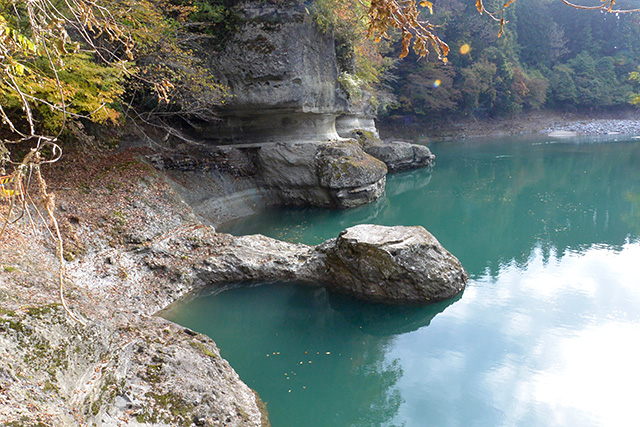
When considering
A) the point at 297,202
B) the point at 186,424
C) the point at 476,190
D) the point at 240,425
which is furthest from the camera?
the point at 476,190

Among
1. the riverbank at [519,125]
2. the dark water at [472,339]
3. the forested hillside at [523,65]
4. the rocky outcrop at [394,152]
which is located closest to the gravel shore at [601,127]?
the riverbank at [519,125]

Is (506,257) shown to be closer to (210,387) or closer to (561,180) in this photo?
(210,387)

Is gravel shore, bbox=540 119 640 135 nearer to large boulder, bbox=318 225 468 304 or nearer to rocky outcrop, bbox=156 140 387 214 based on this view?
rocky outcrop, bbox=156 140 387 214

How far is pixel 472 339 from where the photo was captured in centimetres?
688

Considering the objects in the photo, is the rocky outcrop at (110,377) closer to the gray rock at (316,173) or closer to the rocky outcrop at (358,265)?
the rocky outcrop at (358,265)

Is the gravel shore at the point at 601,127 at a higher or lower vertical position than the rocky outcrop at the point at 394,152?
lower

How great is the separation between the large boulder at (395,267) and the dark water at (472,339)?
291 millimetres

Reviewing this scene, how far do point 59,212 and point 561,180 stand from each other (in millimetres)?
20151

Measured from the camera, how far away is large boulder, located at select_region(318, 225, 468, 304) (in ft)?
25.4

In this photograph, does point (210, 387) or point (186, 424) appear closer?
point (186, 424)

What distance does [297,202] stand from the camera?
51.0ft

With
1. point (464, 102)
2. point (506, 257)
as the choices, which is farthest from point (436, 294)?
point (464, 102)

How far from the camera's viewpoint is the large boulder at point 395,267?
7738 mm

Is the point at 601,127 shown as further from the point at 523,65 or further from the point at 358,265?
the point at 358,265
